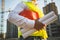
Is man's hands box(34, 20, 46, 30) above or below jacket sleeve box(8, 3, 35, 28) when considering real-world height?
below

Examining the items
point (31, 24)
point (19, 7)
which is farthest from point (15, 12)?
point (31, 24)

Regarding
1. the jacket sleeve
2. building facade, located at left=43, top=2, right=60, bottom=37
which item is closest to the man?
the jacket sleeve

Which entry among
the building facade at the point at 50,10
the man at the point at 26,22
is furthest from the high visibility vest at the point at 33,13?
the building facade at the point at 50,10

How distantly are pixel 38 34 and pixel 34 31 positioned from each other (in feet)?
0.20

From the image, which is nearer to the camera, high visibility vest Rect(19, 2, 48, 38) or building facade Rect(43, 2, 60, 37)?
high visibility vest Rect(19, 2, 48, 38)

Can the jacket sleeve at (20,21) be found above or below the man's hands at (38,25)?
above

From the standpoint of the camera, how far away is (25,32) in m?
1.20

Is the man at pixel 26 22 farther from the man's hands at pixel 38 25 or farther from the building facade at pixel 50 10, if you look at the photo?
the building facade at pixel 50 10

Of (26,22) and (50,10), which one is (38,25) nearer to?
(26,22)

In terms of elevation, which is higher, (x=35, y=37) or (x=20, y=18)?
(x=20, y=18)

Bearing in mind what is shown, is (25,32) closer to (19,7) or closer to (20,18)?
(20,18)

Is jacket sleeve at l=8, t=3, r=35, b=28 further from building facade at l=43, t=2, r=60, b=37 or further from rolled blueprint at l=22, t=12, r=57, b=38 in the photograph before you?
building facade at l=43, t=2, r=60, b=37

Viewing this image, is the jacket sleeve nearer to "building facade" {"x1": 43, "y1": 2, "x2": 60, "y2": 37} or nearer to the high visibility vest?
the high visibility vest

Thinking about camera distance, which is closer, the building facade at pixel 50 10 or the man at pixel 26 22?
the man at pixel 26 22
